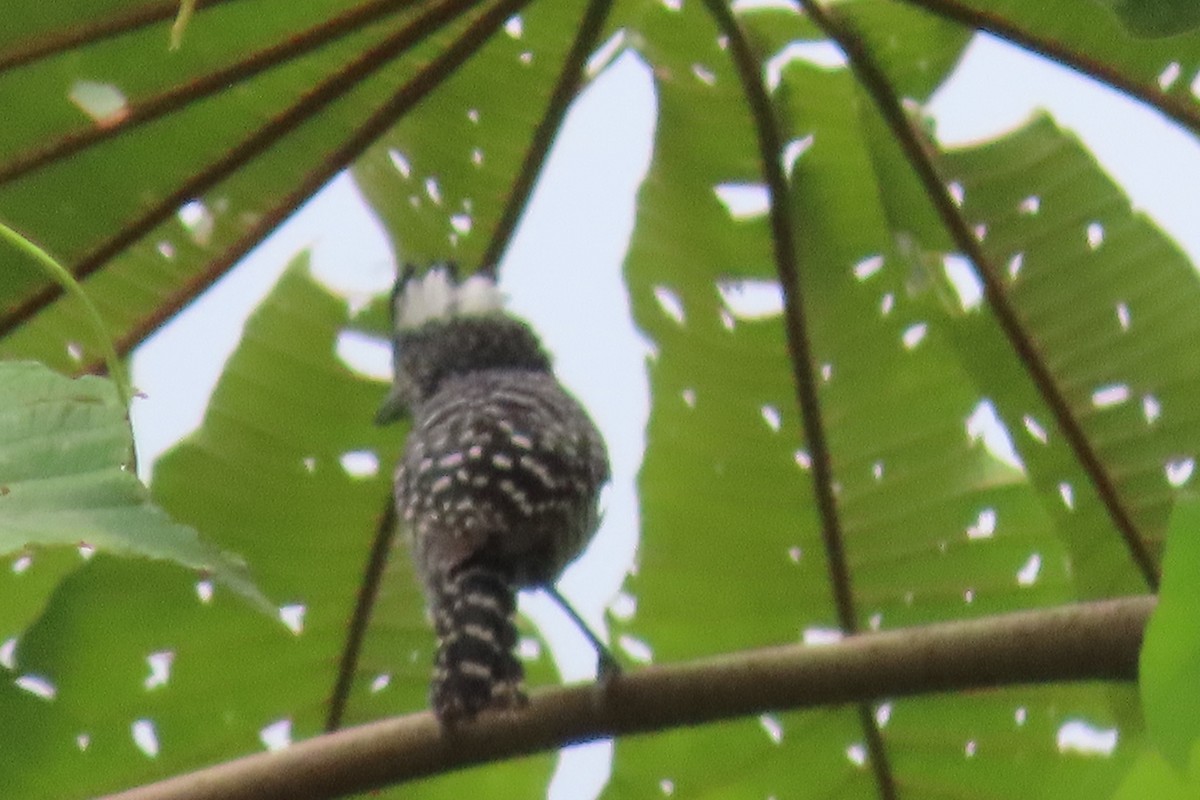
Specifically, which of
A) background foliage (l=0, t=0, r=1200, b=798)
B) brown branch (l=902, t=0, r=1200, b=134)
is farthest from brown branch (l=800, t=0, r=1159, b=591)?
brown branch (l=902, t=0, r=1200, b=134)

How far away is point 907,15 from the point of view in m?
2.68

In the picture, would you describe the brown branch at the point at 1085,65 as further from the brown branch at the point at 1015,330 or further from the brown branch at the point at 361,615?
the brown branch at the point at 361,615

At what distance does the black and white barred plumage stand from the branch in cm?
6

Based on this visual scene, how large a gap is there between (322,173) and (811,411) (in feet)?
3.33

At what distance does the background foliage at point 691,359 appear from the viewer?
2721 mm

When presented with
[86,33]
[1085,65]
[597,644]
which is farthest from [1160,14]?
[86,33]

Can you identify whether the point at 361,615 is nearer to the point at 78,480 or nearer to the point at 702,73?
the point at 702,73

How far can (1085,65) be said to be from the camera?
257 centimetres

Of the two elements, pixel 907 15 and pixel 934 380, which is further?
pixel 934 380

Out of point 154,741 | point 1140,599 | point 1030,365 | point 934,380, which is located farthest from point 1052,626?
point 154,741

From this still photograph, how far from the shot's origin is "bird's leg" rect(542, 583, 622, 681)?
1833 millimetres

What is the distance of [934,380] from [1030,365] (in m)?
0.28

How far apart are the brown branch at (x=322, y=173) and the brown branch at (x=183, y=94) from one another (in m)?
0.23

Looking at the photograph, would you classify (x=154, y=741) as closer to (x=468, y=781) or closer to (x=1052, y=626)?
(x=468, y=781)
